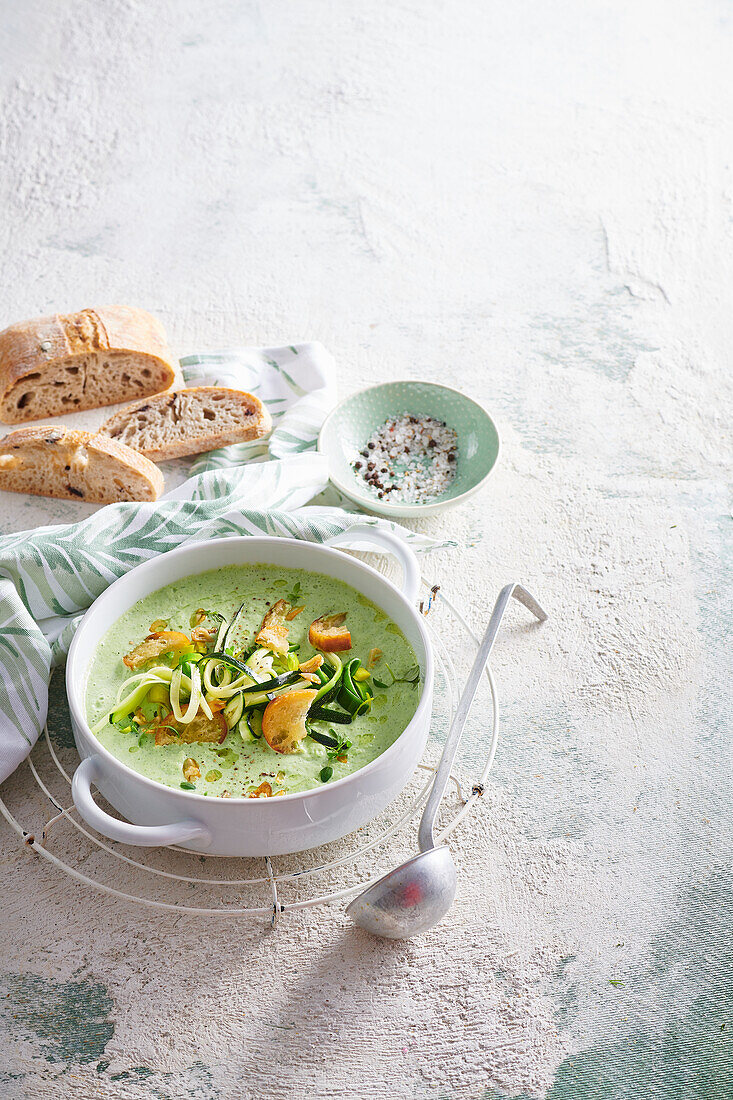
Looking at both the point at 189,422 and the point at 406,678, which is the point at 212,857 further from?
the point at 189,422

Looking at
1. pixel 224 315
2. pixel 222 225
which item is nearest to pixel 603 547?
pixel 224 315

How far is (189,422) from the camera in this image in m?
2.22

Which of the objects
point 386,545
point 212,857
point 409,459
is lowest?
point 212,857

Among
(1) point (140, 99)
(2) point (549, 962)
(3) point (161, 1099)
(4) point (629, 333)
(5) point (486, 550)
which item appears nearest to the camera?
(3) point (161, 1099)

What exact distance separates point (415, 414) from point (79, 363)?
802mm

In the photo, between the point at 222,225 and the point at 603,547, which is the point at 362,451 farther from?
the point at 222,225

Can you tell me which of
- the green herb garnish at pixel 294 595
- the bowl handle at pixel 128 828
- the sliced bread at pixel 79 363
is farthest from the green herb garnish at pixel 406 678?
the sliced bread at pixel 79 363

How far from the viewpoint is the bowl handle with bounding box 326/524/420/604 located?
1598 mm

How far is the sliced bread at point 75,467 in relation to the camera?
2.04 m

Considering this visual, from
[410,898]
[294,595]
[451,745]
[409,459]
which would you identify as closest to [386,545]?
[294,595]

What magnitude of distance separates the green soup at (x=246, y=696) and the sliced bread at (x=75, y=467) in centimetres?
48

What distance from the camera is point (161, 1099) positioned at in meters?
1.20

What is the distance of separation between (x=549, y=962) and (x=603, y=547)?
93 cm

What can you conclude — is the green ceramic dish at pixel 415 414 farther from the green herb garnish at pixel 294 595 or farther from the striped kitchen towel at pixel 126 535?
the green herb garnish at pixel 294 595
